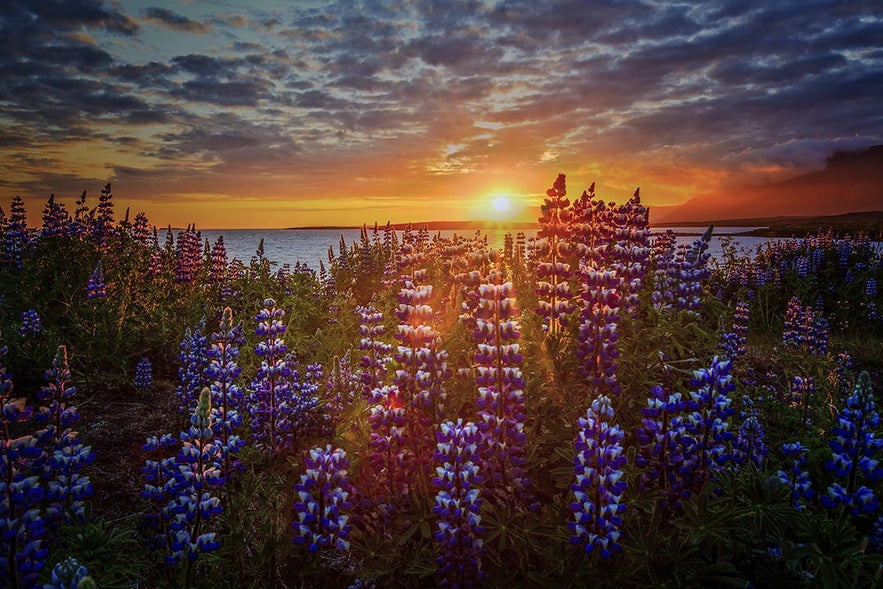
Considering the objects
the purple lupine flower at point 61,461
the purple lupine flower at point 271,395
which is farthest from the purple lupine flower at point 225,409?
the purple lupine flower at point 61,461

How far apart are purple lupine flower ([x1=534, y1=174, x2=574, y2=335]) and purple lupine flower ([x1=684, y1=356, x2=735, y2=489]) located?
1393 mm

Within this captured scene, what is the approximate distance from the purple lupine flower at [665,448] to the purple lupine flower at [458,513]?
39.7 inches

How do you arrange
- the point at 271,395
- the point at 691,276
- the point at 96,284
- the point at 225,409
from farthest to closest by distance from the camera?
the point at 96,284
the point at 691,276
the point at 271,395
the point at 225,409

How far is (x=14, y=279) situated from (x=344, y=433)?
7392mm

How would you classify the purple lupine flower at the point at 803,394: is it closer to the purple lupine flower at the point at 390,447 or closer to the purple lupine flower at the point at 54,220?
the purple lupine flower at the point at 390,447

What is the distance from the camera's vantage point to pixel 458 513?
109 inches

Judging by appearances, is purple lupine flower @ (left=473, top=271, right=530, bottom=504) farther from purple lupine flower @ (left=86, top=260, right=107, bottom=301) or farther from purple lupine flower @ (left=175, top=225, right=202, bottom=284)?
purple lupine flower @ (left=175, top=225, right=202, bottom=284)

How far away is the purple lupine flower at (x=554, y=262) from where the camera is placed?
4.45 m

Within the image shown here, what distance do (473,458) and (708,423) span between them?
1400mm

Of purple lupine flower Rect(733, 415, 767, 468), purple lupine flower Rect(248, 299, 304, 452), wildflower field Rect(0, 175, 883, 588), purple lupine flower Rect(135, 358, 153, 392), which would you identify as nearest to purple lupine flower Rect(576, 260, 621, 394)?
wildflower field Rect(0, 175, 883, 588)

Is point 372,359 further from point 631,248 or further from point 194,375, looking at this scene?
point 631,248

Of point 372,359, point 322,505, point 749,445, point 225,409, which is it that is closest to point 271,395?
point 225,409

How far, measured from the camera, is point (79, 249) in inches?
352

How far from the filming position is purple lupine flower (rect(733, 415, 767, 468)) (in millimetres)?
3965
